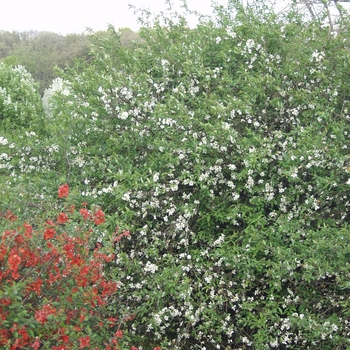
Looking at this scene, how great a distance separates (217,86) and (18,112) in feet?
18.3

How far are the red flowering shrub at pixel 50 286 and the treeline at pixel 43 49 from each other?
75.9 feet

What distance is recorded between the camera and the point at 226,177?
170 inches

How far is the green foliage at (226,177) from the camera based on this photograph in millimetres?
3811

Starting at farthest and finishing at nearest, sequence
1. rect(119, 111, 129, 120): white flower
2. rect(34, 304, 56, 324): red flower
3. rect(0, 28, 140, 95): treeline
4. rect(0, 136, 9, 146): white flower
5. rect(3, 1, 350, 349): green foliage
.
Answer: rect(0, 28, 140, 95): treeline < rect(0, 136, 9, 146): white flower < rect(119, 111, 129, 120): white flower < rect(3, 1, 350, 349): green foliage < rect(34, 304, 56, 324): red flower

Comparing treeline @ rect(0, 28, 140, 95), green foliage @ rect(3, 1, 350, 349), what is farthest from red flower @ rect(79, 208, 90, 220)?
treeline @ rect(0, 28, 140, 95)

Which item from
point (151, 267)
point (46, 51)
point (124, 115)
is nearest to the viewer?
point (151, 267)

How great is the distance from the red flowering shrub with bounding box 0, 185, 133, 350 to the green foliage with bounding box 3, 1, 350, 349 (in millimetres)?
636

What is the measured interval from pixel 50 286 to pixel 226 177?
1.85 metres

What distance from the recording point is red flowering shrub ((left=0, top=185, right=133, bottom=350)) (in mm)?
2574

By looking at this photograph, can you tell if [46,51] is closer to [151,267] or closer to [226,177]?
[226,177]

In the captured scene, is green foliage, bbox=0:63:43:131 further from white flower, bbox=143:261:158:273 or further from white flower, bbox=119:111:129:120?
white flower, bbox=143:261:158:273

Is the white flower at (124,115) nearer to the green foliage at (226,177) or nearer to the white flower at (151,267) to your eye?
the green foliage at (226,177)

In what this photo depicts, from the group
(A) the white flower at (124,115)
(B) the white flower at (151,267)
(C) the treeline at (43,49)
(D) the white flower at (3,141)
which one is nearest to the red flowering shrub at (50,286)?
(B) the white flower at (151,267)

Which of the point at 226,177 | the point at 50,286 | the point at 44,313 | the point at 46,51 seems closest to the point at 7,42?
the point at 46,51
